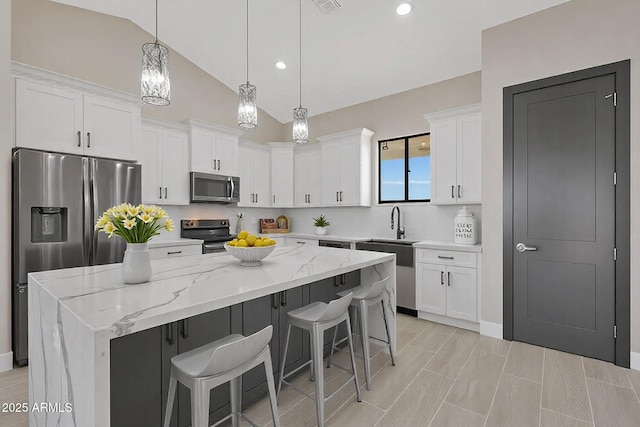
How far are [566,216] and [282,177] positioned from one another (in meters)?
4.04

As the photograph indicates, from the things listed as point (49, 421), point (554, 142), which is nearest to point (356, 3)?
point (554, 142)

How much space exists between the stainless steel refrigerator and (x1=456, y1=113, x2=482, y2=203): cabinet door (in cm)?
369

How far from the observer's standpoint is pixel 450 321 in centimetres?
355

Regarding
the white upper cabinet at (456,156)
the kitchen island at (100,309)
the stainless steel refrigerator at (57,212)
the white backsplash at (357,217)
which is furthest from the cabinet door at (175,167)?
the white upper cabinet at (456,156)

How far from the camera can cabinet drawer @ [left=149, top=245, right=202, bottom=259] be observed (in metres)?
3.62

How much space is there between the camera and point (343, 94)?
487 centimetres

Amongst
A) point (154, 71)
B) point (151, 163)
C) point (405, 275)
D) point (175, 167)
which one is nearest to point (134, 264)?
point (154, 71)

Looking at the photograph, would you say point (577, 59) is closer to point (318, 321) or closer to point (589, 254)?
point (589, 254)

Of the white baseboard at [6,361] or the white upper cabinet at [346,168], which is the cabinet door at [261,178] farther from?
the white baseboard at [6,361]

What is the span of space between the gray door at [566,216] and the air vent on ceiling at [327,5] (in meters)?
2.07

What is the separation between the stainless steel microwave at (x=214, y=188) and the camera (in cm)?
431

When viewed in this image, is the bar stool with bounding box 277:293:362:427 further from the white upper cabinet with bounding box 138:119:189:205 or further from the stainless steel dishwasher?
the white upper cabinet with bounding box 138:119:189:205

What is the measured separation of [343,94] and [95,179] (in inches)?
139

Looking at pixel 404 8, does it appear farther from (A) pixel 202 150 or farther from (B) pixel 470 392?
(B) pixel 470 392
